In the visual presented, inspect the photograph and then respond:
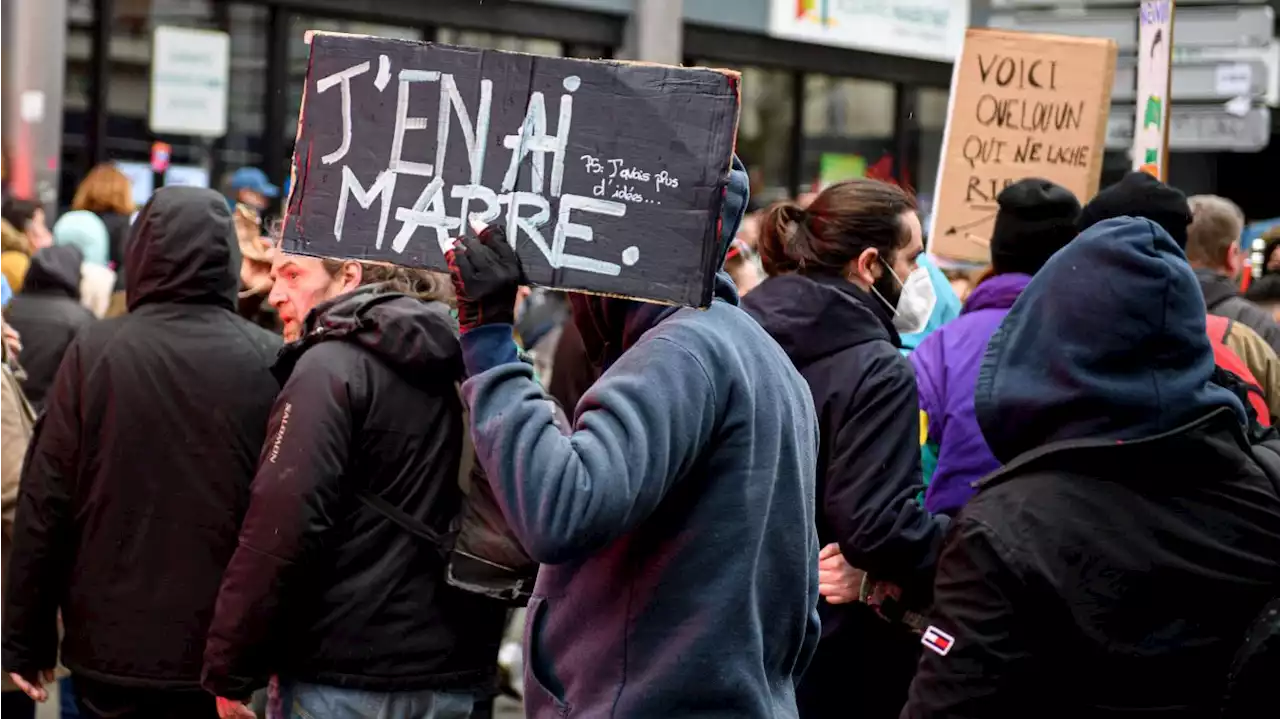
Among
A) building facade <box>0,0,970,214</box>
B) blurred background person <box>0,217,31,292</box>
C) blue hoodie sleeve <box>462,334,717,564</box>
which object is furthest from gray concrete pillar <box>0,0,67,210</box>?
blue hoodie sleeve <box>462,334,717,564</box>

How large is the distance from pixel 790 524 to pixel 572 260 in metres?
0.58

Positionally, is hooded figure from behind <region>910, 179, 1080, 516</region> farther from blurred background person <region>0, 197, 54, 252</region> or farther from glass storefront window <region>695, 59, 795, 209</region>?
glass storefront window <region>695, 59, 795, 209</region>

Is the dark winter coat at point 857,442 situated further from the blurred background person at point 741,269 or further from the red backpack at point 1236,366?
the blurred background person at point 741,269

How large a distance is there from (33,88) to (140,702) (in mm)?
8466

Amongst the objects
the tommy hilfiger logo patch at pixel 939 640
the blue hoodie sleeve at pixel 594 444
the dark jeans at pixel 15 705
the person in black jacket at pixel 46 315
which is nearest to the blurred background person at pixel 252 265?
the person in black jacket at pixel 46 315

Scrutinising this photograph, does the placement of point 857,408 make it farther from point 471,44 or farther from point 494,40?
point 494,40

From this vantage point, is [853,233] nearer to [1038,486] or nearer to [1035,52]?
[1038,486]

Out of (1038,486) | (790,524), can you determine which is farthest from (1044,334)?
(790,524)

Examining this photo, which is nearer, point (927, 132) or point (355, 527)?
point (355, 527)

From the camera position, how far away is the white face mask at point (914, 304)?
5.01 metres

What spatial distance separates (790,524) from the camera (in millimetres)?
2996

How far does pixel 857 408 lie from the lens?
176 inches

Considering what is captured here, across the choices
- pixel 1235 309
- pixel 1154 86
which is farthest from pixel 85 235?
pixel 1235 309

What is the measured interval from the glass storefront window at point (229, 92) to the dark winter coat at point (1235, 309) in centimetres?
897
